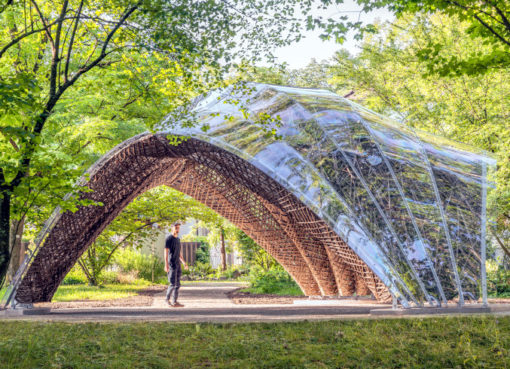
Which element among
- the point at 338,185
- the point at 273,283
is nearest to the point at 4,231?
the point at 338,185

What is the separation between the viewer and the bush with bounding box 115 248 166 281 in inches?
779

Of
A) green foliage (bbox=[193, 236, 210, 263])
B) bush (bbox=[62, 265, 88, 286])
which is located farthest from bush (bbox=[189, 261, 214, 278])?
bush (bbox=[62, 265, 88, 286])

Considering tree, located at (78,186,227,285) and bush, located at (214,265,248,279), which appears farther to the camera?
bush, located at (214,265,248,279)

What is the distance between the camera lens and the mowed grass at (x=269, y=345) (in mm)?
4746

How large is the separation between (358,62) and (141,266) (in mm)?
11382

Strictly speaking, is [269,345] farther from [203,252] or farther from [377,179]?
[203,252]

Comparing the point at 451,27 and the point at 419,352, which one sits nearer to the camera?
the point at 419,352

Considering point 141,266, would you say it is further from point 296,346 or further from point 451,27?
point 296,346

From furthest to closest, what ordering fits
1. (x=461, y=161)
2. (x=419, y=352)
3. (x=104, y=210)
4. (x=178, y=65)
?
(x=104, y=210)
(x=461, y=161)
(x=178, y=65)
(x=419, y=352)

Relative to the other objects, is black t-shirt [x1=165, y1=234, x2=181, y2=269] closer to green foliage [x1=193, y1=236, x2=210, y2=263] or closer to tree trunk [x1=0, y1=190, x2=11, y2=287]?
tree trunk [x1=0, y1=190, x2=11, y2=287]

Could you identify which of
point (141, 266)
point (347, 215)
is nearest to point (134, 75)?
point (347, 215)

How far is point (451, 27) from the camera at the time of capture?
1437 centimetres

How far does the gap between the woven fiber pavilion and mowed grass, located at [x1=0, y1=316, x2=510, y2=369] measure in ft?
4.58

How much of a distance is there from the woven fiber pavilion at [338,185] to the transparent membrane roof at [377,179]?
2 cm
